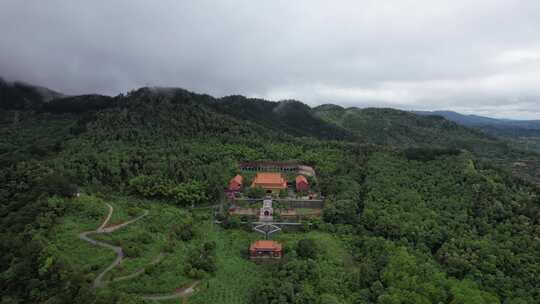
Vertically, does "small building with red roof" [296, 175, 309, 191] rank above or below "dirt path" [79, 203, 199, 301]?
above

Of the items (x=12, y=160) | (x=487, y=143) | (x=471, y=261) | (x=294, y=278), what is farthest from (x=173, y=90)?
(x=487, y=143)

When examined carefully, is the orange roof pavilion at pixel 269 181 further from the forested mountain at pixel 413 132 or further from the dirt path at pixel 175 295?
the forested mountain at pixel 413 132

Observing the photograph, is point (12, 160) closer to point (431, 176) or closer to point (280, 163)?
point (280, 163)

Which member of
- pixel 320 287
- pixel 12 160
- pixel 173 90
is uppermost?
pixel 173 90

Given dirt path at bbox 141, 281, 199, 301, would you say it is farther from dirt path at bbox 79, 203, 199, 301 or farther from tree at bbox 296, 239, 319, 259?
tree at bbox 296, 239, 319, 259

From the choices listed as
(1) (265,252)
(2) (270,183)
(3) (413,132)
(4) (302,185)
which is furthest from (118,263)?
(3) (413,132)

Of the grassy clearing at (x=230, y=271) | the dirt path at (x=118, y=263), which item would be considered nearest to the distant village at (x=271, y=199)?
the grassy clearing at (x=230, y=271)

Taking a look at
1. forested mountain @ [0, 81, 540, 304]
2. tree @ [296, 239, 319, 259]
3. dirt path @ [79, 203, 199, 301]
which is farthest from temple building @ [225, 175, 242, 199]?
tree @ [296, 239, 319, 259]
